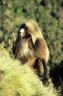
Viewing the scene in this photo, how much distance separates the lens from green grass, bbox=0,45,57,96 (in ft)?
22.1

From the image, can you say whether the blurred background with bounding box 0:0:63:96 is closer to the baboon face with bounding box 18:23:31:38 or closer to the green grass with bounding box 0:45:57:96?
the baboon face with bounding box 18:23:31:38

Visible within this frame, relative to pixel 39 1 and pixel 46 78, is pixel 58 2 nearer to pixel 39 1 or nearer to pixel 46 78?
pixel 39 1

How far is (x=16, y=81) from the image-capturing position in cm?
712

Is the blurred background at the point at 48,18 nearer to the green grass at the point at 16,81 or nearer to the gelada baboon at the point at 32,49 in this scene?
the gelada baboon at the point at 32,49

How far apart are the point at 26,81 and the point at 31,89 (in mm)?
159

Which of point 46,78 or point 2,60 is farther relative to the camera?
point 46,78

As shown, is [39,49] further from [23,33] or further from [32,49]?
[23,33]

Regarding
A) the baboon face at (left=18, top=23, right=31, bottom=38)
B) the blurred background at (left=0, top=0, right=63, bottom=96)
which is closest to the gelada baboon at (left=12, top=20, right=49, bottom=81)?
the baboon face at (left=18, top=23, right=31, bottom=38)

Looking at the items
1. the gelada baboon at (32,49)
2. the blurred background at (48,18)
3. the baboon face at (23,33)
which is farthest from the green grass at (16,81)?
the blurred background at (48,18)

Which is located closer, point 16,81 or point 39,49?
point 16,81

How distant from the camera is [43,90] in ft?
25.0

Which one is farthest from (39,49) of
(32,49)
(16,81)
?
(16,81)

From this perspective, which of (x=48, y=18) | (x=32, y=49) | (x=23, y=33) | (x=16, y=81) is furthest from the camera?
(x=48, y=18)

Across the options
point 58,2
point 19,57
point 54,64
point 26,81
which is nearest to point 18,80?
point 26,81
